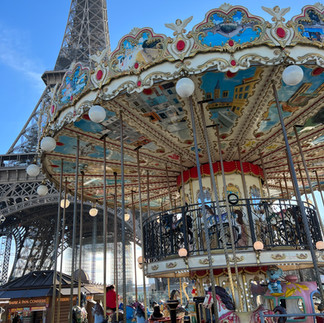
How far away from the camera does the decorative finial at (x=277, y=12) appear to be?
18.6ft

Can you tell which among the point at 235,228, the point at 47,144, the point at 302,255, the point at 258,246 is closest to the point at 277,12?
the point at 258,246

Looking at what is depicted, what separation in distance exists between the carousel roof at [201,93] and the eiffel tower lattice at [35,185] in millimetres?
24664

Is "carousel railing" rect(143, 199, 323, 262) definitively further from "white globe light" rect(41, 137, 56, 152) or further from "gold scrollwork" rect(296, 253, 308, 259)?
"white globe light" rect(41, 137, 56, 152)

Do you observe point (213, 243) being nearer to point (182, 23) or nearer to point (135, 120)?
point (135, 120)

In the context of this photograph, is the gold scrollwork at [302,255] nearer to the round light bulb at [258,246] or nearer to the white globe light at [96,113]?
the round light bulb at [258,246]

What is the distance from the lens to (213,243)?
8898 mm

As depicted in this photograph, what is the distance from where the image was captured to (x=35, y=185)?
118 ft

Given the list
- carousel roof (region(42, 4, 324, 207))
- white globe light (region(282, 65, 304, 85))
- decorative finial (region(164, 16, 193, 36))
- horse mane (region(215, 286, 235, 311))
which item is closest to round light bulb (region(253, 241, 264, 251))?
horse mane (region(215, 286, 235, 311))

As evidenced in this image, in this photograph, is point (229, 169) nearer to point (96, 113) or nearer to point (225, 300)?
point (225, 300)

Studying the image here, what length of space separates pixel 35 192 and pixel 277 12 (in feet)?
117

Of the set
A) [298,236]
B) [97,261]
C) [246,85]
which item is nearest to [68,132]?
[246,85]

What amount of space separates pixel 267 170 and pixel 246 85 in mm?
6001

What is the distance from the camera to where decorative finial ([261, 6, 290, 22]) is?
5657mm

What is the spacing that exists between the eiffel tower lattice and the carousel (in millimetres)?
24816
